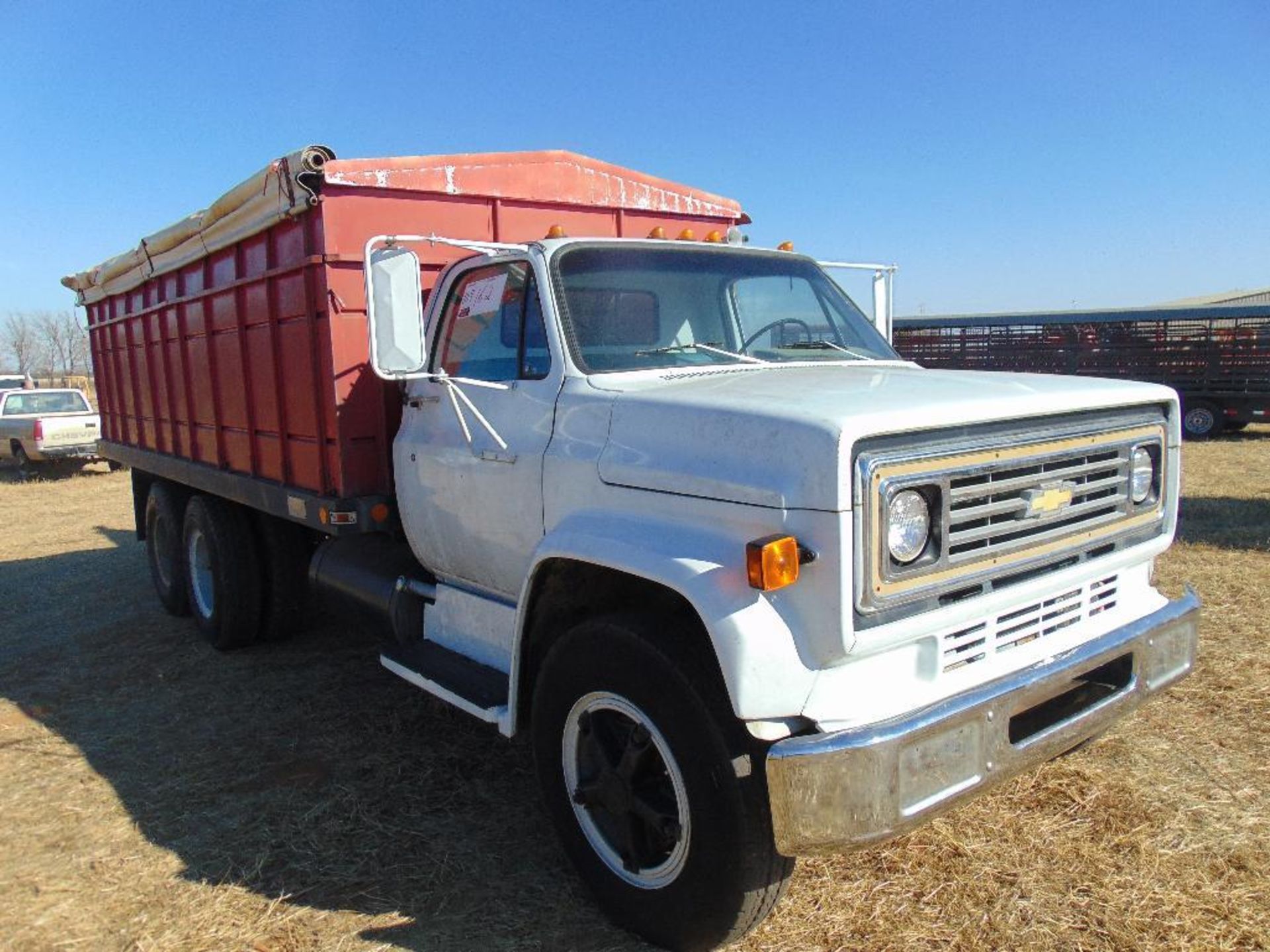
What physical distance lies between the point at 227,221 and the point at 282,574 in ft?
7.21

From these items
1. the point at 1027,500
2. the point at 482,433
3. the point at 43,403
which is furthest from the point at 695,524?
the point at 43,403

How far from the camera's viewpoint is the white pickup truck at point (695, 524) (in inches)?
95.0

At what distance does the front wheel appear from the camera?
253 centimetres

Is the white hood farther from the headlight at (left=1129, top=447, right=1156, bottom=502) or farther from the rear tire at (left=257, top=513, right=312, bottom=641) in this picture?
the rear tire at (left=257, top=513, right=312, bottom=641)

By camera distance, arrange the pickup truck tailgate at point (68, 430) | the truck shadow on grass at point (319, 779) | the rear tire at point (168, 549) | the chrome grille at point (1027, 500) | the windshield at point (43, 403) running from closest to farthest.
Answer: the chrome grille at point (1027, 500)
the truck shadow on grass at point (319, 779)
the rear tire at point (168, 549)
the pickup truck tailgate at point (68, 430)
the windshield at point (43, 403)

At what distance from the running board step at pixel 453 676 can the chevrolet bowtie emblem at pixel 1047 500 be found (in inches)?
73.2

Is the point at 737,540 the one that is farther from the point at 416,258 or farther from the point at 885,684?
the point at 416,258

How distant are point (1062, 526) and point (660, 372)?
139cm

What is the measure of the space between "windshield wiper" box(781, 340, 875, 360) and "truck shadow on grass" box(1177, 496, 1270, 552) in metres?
4.71

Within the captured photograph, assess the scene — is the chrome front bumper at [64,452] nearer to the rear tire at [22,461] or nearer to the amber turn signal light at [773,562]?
the rear tire at [22,461]

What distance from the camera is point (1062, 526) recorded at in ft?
9.37

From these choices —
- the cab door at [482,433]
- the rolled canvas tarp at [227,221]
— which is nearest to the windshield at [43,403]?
the rolled canvas tarp at [227,221]

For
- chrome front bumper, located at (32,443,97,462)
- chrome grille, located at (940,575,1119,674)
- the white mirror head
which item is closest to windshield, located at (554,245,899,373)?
the white mirror head

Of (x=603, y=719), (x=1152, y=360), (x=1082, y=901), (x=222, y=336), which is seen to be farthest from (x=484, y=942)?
(x=1152, y=360)
